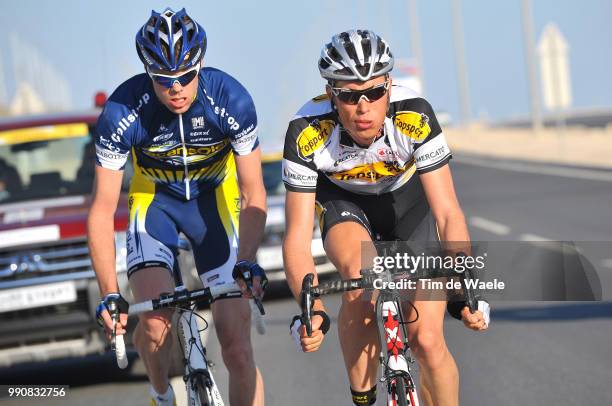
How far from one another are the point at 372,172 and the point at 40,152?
5.15 m

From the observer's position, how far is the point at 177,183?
22.3ft

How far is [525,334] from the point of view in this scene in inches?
408

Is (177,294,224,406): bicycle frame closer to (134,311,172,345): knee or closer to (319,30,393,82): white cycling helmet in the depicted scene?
(134,311,172,345): knee

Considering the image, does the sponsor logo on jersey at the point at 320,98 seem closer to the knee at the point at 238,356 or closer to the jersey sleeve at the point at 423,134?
the jersey sleeve at the point at 423,134

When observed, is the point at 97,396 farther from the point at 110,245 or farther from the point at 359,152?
the point at 359,152

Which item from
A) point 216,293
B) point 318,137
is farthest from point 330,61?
point 216,293

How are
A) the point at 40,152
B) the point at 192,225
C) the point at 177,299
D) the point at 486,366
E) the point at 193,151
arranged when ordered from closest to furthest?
the point at 177,299 → the point at 193,151 → the point at 192,225 → the point at 486,366 → the point at 40,152

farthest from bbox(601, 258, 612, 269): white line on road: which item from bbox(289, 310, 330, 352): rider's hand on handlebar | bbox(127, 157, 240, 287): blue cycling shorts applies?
bbox(289, 310, 330, 352): rider's hand on handlebar

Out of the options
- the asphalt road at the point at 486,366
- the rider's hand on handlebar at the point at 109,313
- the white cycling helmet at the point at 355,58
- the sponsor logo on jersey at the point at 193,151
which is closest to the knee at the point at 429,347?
the white cycling helmet at the point at 355,58

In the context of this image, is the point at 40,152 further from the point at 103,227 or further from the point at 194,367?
the point at 194,367

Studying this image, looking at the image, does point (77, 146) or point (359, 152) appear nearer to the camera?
point (359, 152)

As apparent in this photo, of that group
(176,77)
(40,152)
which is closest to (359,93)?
(176,77)

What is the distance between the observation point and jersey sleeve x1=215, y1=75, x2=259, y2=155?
254 inches

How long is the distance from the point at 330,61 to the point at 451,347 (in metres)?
4.79
